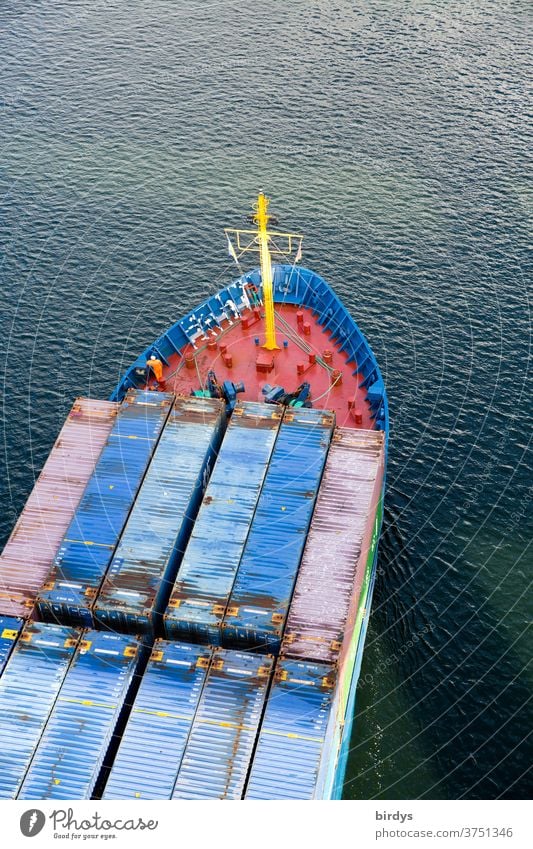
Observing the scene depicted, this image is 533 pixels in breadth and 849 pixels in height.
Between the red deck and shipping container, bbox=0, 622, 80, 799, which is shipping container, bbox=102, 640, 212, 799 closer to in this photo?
shipping container, bbox=0, 622, 80, 799

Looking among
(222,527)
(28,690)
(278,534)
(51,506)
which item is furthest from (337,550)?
(28,690)

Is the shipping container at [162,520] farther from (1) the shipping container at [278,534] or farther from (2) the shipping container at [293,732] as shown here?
(2) the shipping container at [293,732]

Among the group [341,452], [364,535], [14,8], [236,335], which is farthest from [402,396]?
[14,8]

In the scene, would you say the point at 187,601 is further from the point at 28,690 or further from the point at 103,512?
the point at 28,690

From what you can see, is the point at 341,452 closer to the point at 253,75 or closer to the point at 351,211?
the point at 351,211

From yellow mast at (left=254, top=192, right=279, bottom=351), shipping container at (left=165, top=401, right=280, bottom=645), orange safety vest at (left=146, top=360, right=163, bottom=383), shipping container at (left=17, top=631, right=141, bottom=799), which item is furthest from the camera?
orange safety vest at (left=146, top=360, right=163, bottom=383)

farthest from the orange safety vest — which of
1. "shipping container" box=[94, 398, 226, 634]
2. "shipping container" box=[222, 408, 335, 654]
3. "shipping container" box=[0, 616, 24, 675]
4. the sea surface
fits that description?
"shipping container" box=[0, 616, 24, 675]
